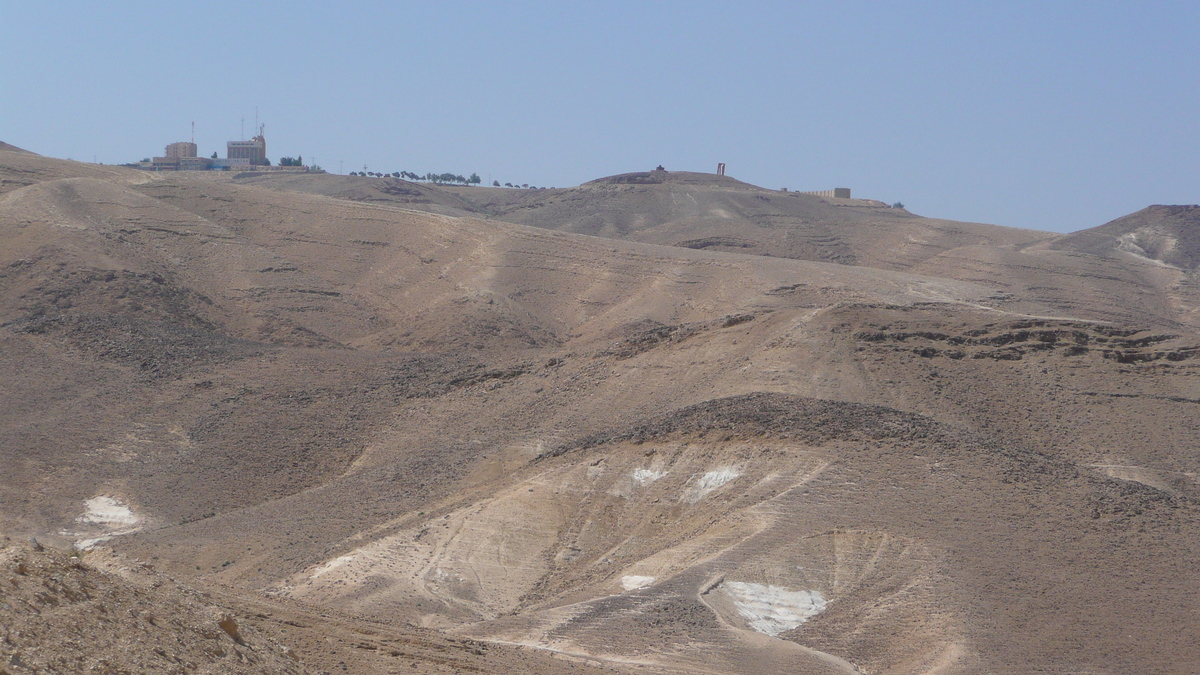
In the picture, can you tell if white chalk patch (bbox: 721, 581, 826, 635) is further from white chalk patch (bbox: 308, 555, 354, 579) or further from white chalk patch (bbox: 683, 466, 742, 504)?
white chalk patch (bbox: 308, 555, 354, 579)

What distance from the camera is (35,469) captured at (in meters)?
28.9

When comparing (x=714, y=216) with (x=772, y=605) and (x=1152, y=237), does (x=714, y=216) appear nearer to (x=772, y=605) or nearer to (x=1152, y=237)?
(x=1152, y=237)

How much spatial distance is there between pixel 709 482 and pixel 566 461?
3972 millimetres

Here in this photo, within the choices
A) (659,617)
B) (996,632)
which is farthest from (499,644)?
(996,632)

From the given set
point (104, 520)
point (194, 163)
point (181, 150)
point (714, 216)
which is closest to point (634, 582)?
point (104, 520)

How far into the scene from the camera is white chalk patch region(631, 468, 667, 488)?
24516 mm

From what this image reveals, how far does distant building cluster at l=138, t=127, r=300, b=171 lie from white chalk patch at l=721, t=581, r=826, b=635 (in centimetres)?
11591

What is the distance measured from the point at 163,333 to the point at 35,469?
10.1 metres

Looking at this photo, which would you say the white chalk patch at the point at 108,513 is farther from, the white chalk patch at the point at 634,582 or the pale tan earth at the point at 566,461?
the white chalk patch at the point at 634,582

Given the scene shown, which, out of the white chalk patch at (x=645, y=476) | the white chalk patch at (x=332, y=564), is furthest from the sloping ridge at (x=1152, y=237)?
the white chalk patch at (x=332, y=564)

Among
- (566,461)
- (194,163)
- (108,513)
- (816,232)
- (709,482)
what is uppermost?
A: (194,163)

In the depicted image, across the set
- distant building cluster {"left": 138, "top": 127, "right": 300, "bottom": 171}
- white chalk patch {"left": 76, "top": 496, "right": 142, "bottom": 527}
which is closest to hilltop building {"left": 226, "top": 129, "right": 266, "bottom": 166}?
distant building cluster {"left": 138, "top": 127, "right": 300, "bottom": 171}

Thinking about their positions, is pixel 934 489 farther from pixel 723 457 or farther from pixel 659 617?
pixel 659 617

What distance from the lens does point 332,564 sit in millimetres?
22141
